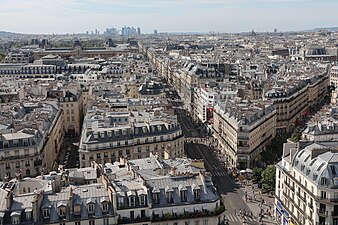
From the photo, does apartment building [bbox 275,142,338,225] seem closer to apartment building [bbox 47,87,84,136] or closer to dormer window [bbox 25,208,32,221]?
dormer window [bbox 25,208,32,221]

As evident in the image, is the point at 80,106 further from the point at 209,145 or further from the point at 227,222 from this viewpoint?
the point at 227,222

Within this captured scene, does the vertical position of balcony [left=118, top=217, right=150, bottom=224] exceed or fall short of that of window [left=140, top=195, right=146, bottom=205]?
it falls short

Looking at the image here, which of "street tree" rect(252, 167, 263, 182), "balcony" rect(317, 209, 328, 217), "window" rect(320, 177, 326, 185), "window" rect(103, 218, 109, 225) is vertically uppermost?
"window" rect(320, 177, 326, 185)

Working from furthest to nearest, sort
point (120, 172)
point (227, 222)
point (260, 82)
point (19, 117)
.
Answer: point (260, 82) → point (19, 117) → point (227, 222) → point (120, 172)

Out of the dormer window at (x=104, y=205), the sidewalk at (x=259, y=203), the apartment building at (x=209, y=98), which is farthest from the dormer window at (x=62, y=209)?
the apartment building at (x=209, y=98)

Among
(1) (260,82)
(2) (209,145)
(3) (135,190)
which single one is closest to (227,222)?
(3) (135,190)

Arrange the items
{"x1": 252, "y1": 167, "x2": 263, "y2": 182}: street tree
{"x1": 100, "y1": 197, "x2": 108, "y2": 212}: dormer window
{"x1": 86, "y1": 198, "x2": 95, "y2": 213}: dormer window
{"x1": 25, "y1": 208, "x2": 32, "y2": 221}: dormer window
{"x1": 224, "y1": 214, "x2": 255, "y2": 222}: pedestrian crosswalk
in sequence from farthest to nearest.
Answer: {"x1": 252, "y1": 167, "x2": 263, "y2": 182}: street tree
{"x1": 224, "y1": 214, "x2": 255, "y2": 222}: pedestrian crosswalk
{"x1": 100, "y1": 197, "x2": 108, "y2": 212}: dormer window
{"x1": 86, "y1": 198, "x2": 95, "y2": 213}: dormer window
{"x1": 25, "y1": 208, "x2": 32, "y2": 221}: dormer window

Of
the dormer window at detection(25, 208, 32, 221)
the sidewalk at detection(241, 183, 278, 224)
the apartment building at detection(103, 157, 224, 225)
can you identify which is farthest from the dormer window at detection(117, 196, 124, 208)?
the sidewalk at detection(241, 183, 278, 224)
